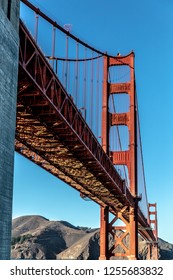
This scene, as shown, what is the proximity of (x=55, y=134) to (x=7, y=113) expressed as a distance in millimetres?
10613

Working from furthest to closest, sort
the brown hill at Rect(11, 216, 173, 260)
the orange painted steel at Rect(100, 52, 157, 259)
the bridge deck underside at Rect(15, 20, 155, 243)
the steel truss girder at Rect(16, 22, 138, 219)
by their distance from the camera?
the brown hill at Rect(11, 216, 173, 260) < the orange painted steel at Rect(100, 52, 157, 259) < the bridge deck underside at Rect(15, 20, 155, 243) < the steel truss girder at Rect(16, 22, 138, 219)

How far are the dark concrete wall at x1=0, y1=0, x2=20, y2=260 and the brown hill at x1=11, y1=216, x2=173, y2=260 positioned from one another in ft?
310

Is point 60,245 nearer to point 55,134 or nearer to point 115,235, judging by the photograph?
point 115,235

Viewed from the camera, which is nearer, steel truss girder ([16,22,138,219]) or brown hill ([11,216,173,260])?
steel truss girder ([16,22,138,219])

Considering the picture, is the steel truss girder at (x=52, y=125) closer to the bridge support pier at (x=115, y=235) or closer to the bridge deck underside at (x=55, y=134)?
the bridge deck underside at (x=55, y=134)

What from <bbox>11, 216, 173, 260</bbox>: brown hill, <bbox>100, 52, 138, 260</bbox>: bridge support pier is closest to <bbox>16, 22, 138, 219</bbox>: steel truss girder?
<bbox>100, 52, 138, 260</bbox>: bridge support pier

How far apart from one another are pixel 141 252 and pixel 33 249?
30.7m

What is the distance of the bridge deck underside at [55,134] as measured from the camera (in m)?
16.1

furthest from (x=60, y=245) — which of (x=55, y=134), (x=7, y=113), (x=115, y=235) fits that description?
(x=7, y=113)

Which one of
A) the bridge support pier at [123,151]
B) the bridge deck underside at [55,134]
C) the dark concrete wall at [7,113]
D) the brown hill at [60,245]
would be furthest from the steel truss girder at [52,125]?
the brown hill at [60,245]

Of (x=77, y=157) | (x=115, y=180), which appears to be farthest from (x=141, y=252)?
(x=77, y=157)

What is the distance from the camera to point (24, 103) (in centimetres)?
1853

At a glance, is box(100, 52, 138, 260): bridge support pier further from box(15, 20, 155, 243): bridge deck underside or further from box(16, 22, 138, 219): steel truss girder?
box(16, 22, 138, 219): steel truss girder

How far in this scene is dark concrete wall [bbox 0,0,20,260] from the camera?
11852 mm
